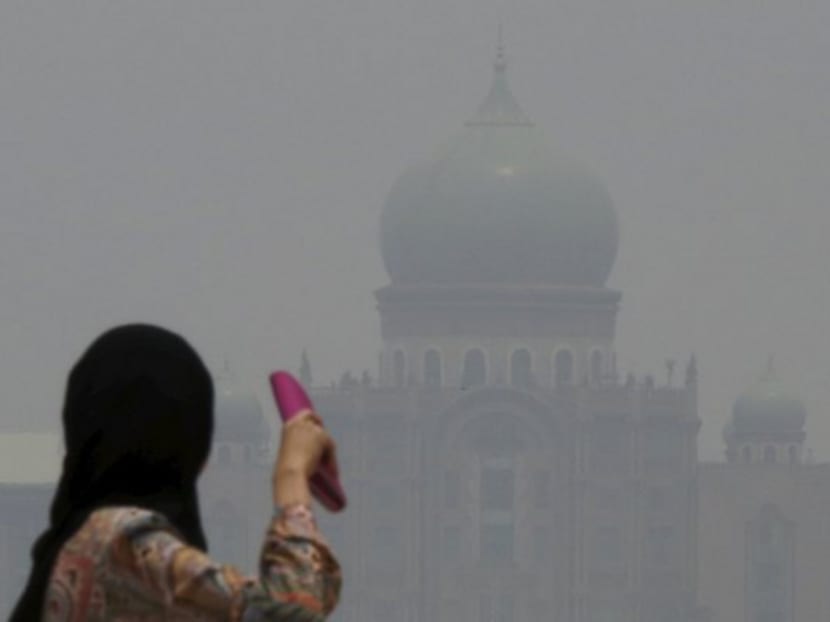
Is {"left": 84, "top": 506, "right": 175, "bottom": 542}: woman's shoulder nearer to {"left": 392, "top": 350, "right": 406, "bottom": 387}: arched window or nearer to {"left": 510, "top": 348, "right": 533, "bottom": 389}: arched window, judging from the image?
{"left": 510, "top": 348, "right": 533, "bottom": 389}: arched window

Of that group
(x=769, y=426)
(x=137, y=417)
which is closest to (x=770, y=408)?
(x=769, y=426)

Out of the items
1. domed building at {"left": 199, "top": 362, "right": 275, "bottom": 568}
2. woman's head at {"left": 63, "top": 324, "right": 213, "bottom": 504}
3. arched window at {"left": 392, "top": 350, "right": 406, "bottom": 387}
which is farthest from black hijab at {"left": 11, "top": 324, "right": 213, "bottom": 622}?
arched window at {"left": 392, "top": 350, "right": 406, "bottom": 387}

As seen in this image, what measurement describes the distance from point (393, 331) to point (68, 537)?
100 metres

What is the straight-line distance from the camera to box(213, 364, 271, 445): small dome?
10069 cm

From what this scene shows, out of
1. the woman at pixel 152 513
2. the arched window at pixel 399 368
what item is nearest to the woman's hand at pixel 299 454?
the woman at pixel 152 513

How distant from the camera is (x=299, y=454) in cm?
459

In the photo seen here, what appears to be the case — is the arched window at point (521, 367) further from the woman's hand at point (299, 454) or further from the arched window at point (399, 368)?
the woman's hand at point (299, 454)

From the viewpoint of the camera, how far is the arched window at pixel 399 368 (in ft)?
343

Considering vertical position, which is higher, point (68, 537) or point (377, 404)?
point (68, 537)

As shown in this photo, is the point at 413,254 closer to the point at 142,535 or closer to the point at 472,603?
the point at 472,603

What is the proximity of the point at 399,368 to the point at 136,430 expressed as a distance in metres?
100

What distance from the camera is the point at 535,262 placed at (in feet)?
337

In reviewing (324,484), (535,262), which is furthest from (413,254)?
(324,484)

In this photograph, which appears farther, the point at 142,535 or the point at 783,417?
the point at 783,417
